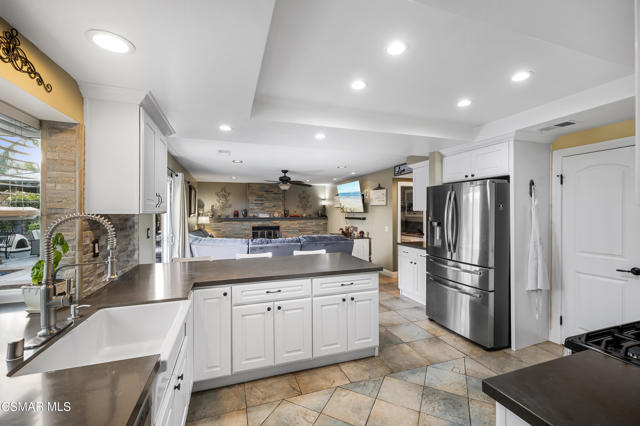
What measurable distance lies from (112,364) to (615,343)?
6.95 ft

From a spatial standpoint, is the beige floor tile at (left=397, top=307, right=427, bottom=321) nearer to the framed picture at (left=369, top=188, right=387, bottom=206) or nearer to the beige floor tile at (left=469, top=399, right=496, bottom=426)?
the beige floor tile at (left=469, top=399, right=496, bottom=426)

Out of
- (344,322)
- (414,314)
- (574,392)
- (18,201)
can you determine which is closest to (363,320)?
(344,322)

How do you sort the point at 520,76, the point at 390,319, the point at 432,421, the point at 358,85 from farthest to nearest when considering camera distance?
1. the point at 390,319
2. the point at 358,85
3. the point at 520,76
4. the point at 432,421

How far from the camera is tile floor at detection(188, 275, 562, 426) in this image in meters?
1.82

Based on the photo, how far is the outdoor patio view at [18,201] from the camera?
4.56 feet

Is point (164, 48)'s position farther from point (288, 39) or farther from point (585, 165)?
point (585, 165)

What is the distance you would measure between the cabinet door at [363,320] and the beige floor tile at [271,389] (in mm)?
589

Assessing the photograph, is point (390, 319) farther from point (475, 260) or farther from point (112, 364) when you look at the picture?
point (112, 364)

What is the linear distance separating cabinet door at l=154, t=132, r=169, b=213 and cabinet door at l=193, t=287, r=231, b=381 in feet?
2.88

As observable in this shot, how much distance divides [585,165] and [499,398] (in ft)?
9.69

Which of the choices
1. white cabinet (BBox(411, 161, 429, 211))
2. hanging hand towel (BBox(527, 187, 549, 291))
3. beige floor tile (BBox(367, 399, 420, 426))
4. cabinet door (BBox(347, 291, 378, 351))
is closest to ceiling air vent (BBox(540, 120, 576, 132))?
hanging hand towel (BBox(527, 187, 549, 291))

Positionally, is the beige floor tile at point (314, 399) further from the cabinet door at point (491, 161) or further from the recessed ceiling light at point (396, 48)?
the cabinet door at point (491, 161)

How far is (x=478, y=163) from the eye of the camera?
307 centimetres

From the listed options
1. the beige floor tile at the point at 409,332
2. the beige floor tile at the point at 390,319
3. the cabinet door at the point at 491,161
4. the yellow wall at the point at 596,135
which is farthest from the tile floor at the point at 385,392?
the yellow wall at the point at 596,135
